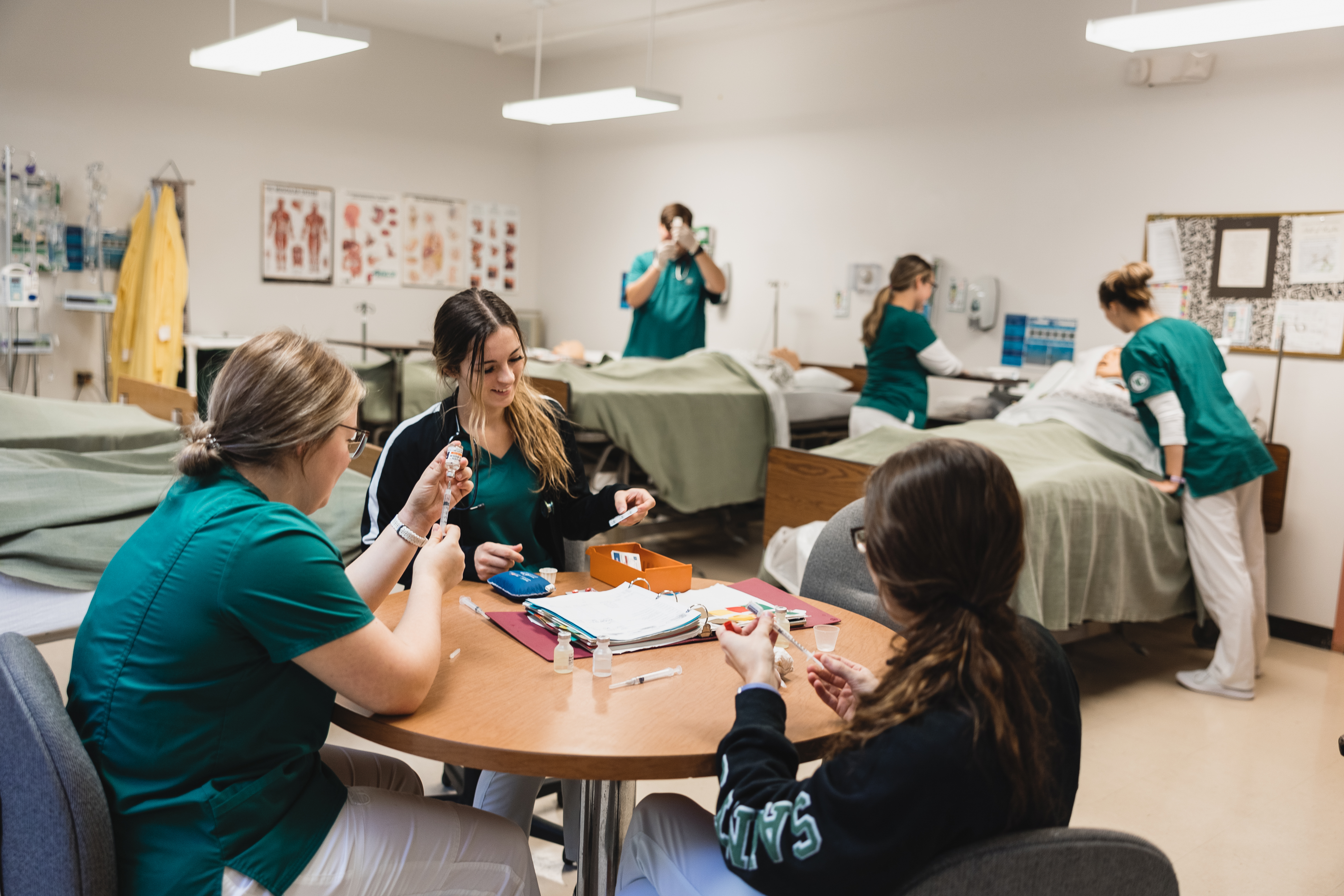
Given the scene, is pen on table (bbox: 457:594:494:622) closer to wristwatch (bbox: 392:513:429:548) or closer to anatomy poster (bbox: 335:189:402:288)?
wristwatch (bbox: 392:513:429:548)

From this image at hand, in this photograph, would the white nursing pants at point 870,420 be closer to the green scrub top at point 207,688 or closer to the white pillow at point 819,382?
the white pillow at point 819,382

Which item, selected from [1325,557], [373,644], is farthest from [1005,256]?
[373,644]

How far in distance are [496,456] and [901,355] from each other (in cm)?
286

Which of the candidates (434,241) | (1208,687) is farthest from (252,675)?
(434,241)

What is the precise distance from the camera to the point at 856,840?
104 centimetres

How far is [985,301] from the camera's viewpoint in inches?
204

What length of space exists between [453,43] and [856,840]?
745 centimetres

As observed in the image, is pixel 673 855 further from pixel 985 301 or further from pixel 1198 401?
pixel 985 301

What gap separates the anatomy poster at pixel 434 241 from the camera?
7.50m

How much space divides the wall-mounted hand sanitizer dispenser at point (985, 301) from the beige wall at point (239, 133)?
4031 mm

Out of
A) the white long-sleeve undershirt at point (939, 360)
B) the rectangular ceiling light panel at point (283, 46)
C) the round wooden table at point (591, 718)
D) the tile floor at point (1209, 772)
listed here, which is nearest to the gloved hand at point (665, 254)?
the white long-sleeve undershirt at point (939, 360)

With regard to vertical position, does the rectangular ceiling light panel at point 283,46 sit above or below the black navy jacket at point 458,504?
above

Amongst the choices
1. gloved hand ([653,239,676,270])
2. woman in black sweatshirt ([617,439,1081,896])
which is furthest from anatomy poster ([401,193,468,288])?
woman in black sweatshirt ([617,439,1081,896])

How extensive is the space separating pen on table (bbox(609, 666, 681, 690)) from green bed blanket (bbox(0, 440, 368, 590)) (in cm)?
165
